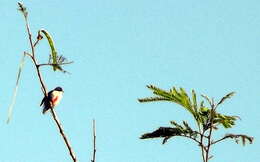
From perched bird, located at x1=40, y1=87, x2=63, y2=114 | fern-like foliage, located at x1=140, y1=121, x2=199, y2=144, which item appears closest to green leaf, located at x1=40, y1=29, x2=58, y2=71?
perched bird, located at x1=40, y1=87, x2=63, y2=114

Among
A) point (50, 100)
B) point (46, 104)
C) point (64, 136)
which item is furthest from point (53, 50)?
point (46, 104)

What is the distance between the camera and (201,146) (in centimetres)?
807

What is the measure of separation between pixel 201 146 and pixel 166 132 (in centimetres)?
89

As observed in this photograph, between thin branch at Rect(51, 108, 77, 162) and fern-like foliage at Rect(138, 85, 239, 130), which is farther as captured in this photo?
fern-like foliage at Rect(138, 85, 239, 130)

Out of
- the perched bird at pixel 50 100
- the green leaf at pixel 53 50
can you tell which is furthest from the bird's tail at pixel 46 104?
the green leaf at pixel 53 50

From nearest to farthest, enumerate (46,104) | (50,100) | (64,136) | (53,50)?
(64,136)
(53,50)
(50,100)
(46,104)

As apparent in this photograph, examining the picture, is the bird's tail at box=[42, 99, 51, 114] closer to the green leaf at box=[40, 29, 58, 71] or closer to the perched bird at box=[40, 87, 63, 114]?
the perched bird at box=[40, 87, 63, 114]

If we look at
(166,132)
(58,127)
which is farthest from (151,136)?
(58,127)

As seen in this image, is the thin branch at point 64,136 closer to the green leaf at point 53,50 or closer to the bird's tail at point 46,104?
the bird's tail at point 46,104

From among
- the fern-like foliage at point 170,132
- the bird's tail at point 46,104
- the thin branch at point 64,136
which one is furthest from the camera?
the fern-like foliage at point 170,132

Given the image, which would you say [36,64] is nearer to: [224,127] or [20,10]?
[20,10]

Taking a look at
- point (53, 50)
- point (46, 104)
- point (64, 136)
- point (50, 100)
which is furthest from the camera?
→ point (46, 104)

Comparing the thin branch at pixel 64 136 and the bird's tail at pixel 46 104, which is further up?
the bird's tail at pixel 46 104

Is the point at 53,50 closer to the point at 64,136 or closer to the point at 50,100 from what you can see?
the point at 64,136
